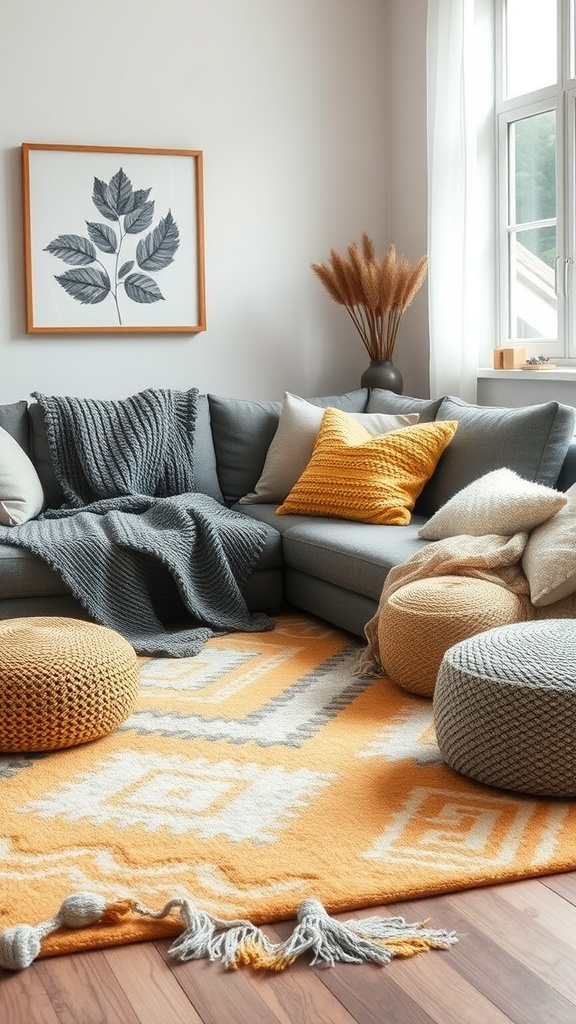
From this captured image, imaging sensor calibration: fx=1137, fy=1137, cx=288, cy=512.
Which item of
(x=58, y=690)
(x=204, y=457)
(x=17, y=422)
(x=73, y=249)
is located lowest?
(x=58, y=690)

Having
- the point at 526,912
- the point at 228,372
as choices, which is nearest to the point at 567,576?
the point at 526,912

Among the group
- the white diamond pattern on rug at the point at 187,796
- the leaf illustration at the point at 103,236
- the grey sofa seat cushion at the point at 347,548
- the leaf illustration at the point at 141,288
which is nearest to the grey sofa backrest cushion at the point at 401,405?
the grey sofa seat cushion at the point at 347,548

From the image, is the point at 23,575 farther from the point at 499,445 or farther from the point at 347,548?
the point at 499,445

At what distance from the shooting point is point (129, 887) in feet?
6.41

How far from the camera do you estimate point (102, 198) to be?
4730mm

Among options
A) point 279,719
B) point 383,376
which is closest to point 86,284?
point 383,376

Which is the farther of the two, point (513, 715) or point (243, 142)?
point (243, 142)

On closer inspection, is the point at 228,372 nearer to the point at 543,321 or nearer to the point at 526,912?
the point at 543,321

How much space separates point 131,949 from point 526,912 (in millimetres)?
647

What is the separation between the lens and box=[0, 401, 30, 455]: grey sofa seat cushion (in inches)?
170

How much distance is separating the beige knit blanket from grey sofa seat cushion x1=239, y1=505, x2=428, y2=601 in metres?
0.12

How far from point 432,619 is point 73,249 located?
2586 mm

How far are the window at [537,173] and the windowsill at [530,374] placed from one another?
0.16 meters

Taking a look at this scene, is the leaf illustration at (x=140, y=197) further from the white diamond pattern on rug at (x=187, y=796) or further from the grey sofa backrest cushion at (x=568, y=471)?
the white diamond pattern on rug at (x=187, y=796)
